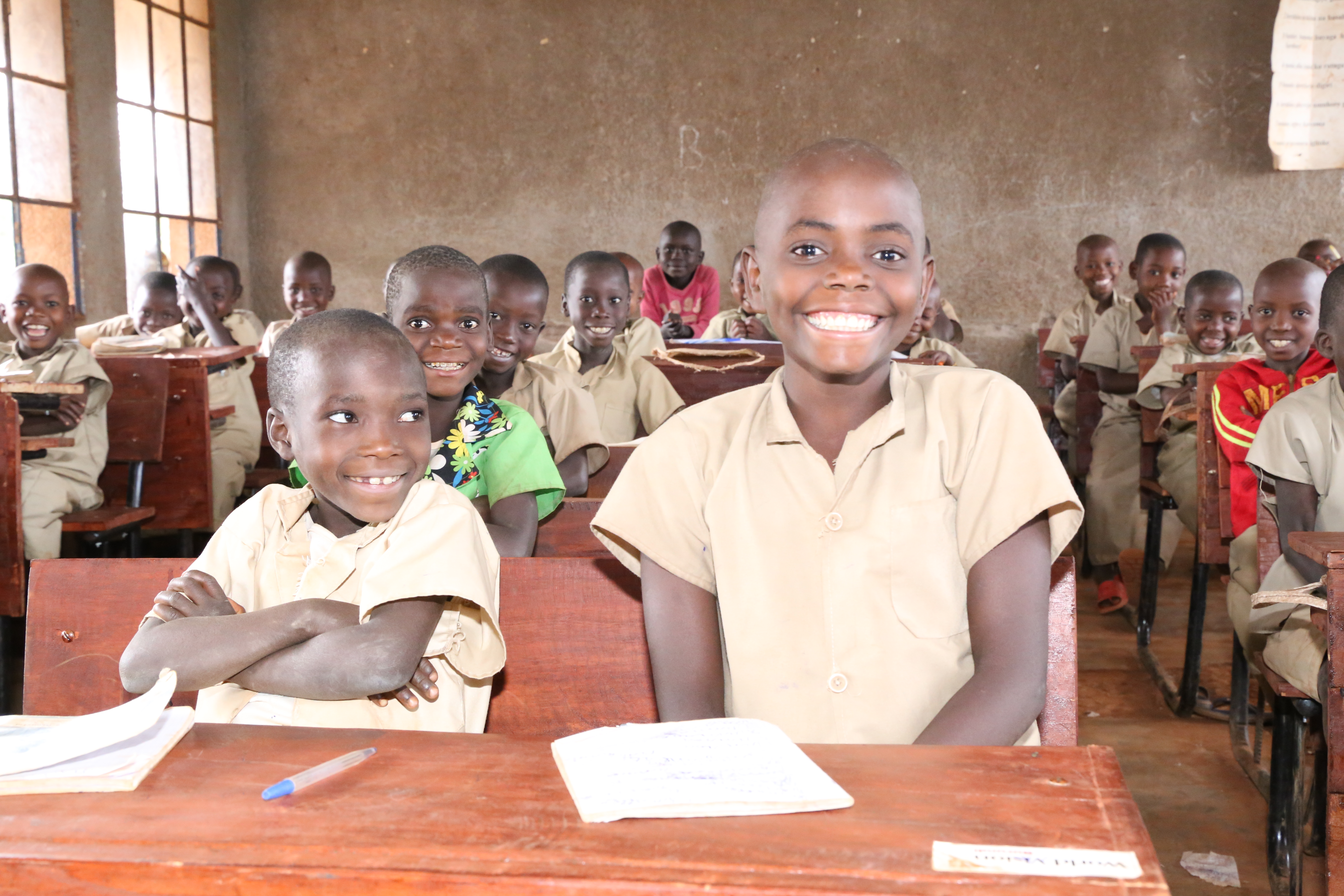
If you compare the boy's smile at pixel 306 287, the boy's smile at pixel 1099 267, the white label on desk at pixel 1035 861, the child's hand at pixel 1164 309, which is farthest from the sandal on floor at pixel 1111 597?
the boy's smile at pixel 306 287

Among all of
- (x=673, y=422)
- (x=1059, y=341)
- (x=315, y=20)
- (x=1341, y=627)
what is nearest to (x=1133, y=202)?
(x=1059, y=341)

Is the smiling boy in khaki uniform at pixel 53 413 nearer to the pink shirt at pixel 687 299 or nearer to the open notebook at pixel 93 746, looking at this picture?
Result: the open notebook at pixel 93 746

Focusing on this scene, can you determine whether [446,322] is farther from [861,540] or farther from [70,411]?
[70,411]

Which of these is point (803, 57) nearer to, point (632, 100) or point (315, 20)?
point (632, 100)

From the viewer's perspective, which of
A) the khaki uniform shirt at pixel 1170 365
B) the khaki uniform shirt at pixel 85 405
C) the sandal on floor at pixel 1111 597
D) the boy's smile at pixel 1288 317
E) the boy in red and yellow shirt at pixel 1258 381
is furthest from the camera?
the sandal on floor at pixel 1111 597

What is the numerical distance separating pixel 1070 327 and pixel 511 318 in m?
3.70

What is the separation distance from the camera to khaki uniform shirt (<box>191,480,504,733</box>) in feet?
4.26

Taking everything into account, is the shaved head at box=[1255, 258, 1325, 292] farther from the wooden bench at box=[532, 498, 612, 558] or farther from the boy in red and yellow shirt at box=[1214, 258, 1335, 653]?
the wooden bench at box=[532, 498, 612, 558]

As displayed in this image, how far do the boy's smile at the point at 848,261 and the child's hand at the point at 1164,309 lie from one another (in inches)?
169

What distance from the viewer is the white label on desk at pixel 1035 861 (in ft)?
2.26

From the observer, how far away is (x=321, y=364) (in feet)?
4.83

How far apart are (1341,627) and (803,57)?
20.2ft

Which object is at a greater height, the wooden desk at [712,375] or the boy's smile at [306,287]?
the boy's smile at [306,287]

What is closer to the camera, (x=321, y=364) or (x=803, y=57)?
(x=321, y=364)
